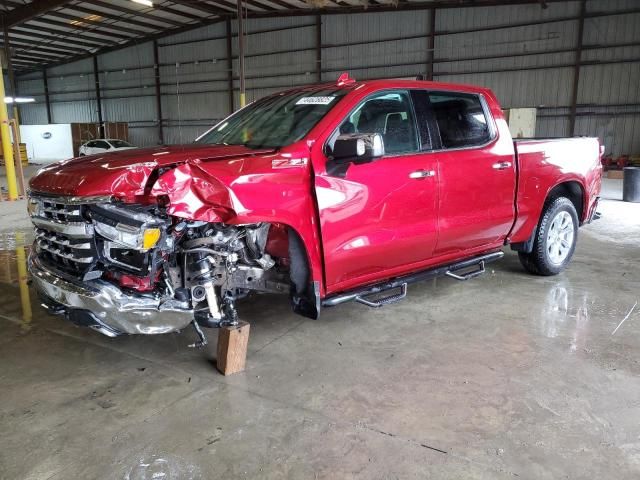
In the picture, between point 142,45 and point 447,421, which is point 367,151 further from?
point 142,45

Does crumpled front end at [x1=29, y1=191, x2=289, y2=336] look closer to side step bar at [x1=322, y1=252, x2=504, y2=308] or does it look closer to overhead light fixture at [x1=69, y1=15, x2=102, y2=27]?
side step bar at [x1=322, y1=252, x2=504, y2=308]

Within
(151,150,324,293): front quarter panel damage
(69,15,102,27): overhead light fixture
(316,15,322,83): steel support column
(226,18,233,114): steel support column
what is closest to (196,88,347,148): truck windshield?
(151,150,324,293): front quarter panel damage

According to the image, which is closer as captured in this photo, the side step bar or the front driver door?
the front driver door

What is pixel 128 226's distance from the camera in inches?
104

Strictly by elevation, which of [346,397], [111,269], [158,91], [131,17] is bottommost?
[346,397]

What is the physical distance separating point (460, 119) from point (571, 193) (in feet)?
6.12

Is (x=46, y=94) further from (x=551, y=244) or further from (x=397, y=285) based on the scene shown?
(x=397, y=285)

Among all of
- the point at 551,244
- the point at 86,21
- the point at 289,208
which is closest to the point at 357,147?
the point at 289,208

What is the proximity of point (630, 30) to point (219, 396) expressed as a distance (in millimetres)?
17968

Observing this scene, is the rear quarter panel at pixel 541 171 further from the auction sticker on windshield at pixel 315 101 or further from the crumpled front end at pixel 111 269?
the crumpled front end at pixel 111 269

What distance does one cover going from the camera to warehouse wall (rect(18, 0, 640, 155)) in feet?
52.6

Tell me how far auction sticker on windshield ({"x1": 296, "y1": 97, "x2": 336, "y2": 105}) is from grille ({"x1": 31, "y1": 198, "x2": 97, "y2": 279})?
5.63 feet

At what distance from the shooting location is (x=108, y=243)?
9.05ft

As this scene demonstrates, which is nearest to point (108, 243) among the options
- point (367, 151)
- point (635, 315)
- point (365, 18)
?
point (367, 151)
